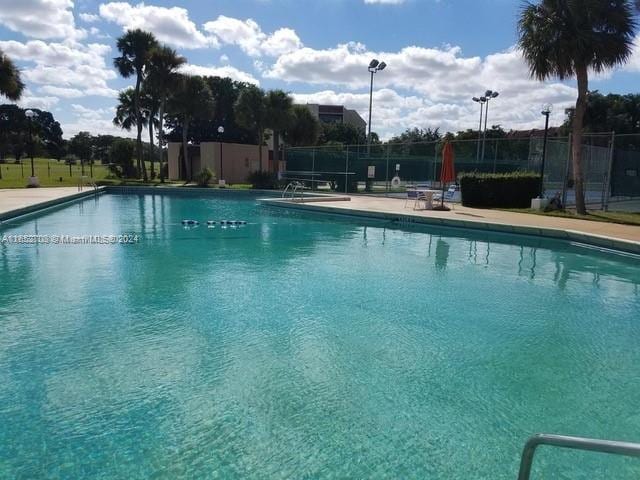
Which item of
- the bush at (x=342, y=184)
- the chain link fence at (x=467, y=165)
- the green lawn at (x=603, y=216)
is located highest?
the chain link fence at (x=467, y=165)

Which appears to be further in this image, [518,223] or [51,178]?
[51,178]

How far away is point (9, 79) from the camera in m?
22.2

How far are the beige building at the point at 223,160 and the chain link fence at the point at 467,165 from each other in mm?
6646

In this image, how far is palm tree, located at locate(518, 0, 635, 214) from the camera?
510 inches

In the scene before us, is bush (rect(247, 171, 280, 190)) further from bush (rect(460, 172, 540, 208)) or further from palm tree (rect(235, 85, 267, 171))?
bush (rect(460, 172, 540, 208))

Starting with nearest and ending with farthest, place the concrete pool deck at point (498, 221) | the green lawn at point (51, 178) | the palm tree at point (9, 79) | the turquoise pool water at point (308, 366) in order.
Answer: the turquoise pool water at point (308, 366)
the concrete pool deck at point (498, 221)
the palm tree at point (9, 79)
the green lawn at point (51, 178)

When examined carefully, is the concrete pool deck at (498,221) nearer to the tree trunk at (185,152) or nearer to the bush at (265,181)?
the bush at (265,181)

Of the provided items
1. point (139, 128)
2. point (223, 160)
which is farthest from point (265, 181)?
point (139, 128)

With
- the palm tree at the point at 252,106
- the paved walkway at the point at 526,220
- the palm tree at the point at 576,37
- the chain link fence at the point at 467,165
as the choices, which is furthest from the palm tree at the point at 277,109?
the palm tree at the point at 576,37

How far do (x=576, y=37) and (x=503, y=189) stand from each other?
16.4 ft

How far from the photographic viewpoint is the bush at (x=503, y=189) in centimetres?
1614

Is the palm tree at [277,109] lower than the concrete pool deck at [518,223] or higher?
higher

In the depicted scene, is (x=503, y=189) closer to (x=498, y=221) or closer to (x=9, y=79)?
(x=498, y=221)

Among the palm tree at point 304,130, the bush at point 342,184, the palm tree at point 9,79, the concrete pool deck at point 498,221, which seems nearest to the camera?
the concrete pool deck at point 498,221
